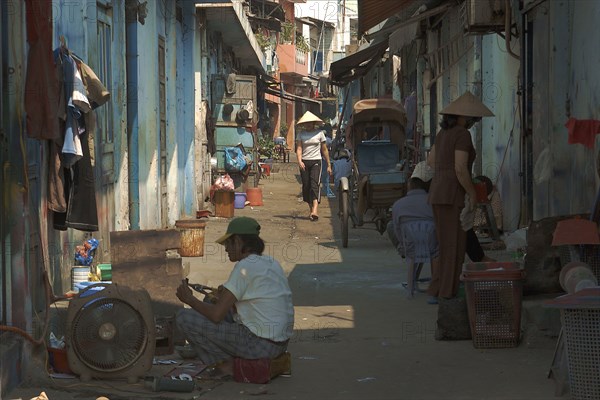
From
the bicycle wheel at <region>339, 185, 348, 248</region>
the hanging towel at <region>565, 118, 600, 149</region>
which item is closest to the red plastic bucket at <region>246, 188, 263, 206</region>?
the bicycle wheel at <region>339, 185, 348, 248</region>

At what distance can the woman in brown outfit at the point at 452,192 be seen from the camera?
8.72 meters

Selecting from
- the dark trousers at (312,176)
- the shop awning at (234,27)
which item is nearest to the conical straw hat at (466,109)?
the dark trousers at (312,176)

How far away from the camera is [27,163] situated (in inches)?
281

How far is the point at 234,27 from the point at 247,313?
17.0 m

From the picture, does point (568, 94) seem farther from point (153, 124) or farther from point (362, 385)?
point (153, 124)

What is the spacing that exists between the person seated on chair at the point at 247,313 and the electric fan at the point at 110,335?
28 centimetres

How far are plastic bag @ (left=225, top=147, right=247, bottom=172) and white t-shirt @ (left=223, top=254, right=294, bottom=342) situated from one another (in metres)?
15.5

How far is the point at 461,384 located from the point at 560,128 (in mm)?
3834

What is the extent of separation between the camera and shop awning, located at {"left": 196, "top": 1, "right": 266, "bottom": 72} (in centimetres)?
2011

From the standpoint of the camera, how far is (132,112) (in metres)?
13.2

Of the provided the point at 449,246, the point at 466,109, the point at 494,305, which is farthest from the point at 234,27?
the point at 494,305

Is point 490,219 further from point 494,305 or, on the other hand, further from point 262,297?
point 262,297

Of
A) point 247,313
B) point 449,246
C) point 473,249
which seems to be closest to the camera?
point 247,313

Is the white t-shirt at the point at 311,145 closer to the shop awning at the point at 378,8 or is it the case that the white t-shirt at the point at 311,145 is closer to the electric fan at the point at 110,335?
the shop awning at the point at 378,8
